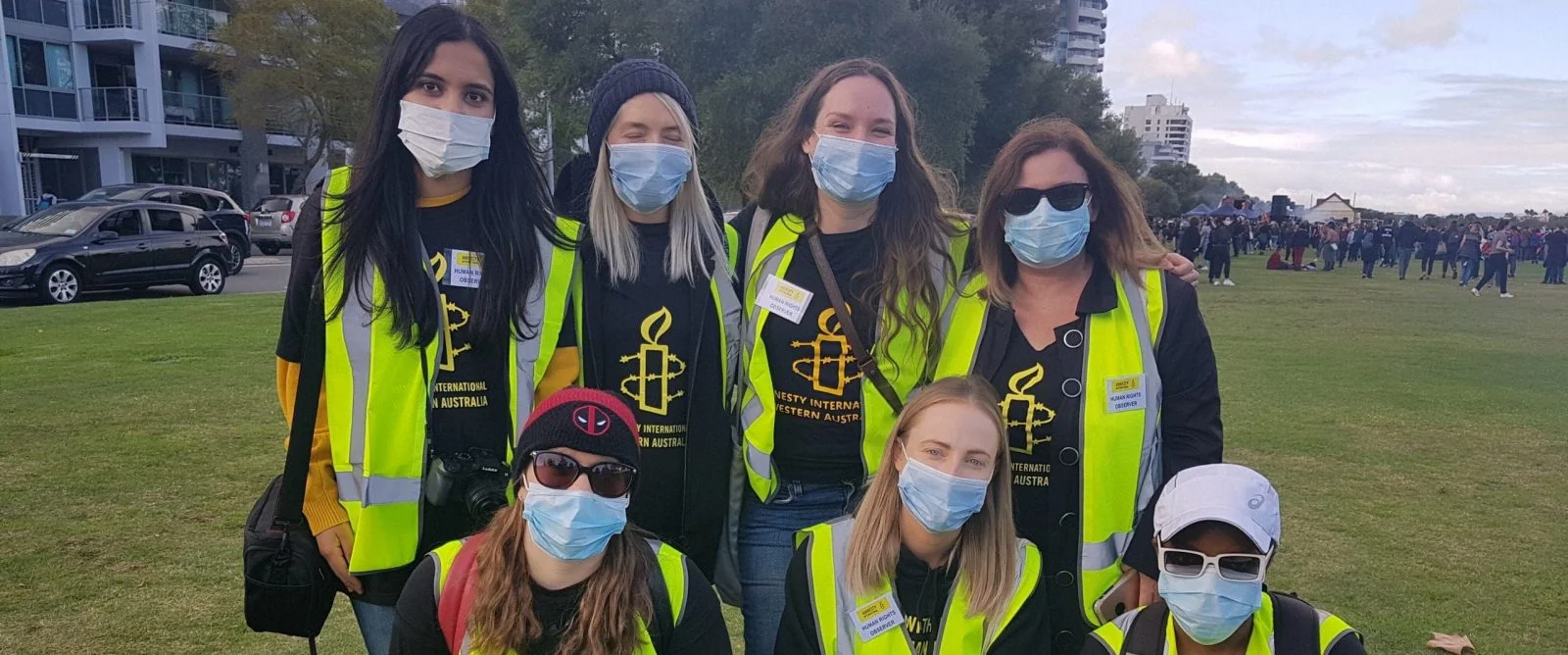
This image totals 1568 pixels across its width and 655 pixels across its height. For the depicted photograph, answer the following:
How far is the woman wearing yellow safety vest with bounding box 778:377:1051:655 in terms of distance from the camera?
2.73 metres

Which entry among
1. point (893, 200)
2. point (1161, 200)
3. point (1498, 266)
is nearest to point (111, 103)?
point (893, 200)

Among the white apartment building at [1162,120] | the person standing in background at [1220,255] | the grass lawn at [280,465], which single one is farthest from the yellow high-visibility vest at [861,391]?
the white apartment building at [1162,120]

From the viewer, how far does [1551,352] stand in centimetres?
1417

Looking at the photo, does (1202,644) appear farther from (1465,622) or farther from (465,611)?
(1465,622)

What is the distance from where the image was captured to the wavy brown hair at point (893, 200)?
119 inches

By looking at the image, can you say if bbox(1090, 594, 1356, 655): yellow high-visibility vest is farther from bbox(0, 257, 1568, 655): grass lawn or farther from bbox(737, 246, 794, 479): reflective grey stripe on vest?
bbox(0, 257, 1568, 655): grass lawn

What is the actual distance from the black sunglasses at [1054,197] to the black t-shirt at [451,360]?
5.11 feet

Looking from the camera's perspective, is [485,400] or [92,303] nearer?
[485,400]

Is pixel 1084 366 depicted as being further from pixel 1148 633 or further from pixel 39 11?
pixel 39 11

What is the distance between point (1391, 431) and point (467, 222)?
8.70 m

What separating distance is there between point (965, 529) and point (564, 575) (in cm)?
111

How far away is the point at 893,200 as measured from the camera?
3240mm

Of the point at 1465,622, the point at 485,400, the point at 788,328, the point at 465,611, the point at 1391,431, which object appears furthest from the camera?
the point at 1391,431

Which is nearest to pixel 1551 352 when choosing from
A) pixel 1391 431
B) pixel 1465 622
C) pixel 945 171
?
pixel 1391 431
